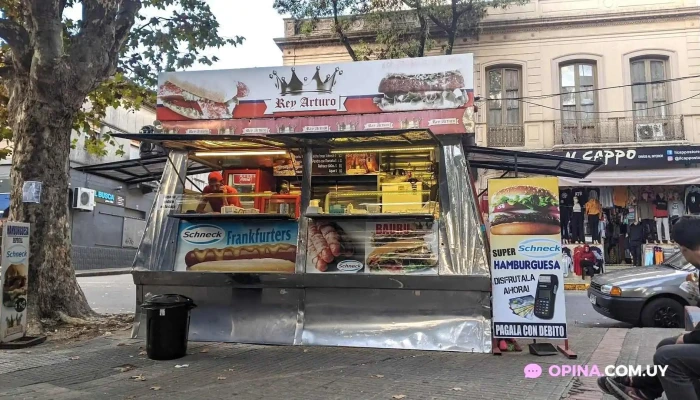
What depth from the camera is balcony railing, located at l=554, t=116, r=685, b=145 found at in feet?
63.0

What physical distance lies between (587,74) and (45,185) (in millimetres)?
18882

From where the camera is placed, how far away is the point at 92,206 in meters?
24.9

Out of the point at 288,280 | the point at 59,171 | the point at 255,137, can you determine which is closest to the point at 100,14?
the point at 59,171

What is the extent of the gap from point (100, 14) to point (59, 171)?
9.25ft

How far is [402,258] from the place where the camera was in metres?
7.76

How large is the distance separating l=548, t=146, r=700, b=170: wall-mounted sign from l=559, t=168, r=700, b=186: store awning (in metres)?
0.23

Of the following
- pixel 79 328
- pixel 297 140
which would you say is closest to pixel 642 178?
pixel 297 140

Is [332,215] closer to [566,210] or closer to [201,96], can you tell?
[201,96]

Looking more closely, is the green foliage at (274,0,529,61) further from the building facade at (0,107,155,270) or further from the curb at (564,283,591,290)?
the building facade at (0,107,155,270)

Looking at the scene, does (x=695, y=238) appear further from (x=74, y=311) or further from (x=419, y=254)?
(x=74, y=311)

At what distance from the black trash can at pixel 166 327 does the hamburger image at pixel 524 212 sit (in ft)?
14.2

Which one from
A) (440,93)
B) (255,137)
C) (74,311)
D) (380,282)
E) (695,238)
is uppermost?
(440,93)

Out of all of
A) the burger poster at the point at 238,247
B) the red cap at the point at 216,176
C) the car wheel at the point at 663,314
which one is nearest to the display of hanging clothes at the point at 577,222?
the car wheel at the point at 663,314

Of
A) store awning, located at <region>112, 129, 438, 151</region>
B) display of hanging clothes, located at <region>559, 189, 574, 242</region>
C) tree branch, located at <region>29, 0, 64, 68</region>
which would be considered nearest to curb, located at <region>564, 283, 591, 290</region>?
display of hanging clothes, located at <region>559, 189, 574, 242</region>
